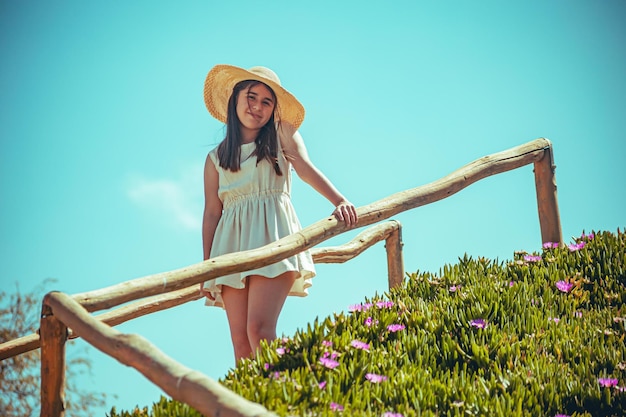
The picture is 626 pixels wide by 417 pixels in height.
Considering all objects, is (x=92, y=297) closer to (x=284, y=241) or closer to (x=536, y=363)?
(x=284, y=241)

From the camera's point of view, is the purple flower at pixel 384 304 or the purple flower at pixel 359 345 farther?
the purple flower at pixel 384 304

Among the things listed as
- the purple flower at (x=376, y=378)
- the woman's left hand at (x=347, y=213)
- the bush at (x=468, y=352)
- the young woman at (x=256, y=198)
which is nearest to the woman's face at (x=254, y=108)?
the young woman at (x=256, y=198)

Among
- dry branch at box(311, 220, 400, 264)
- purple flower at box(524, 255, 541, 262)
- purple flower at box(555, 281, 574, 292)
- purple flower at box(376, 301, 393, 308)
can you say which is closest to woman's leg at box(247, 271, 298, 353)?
purple flower at box(376, 301, 393, 308)

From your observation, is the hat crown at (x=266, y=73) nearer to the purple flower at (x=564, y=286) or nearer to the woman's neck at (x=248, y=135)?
the woman's neck at (x=248, y=135)

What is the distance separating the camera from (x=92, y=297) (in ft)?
9.59

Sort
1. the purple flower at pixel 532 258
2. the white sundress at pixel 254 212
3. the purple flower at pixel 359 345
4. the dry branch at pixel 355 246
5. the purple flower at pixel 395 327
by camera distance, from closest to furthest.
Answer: the purple flower at pixel 359 345 < the purple flower at pixel 395 327 < the white sundress at pixel 254 212 < the purple flower at pixel 532 258 < the dry branch at pixel 355 246

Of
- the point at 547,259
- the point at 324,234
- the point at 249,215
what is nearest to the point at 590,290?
the point at 547,259

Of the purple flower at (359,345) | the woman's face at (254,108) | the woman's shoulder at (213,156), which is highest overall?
the woman's face at (254,108)

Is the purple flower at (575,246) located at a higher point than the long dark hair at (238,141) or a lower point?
lower

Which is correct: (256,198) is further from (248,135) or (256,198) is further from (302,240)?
(302,240)

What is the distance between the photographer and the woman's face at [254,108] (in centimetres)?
420

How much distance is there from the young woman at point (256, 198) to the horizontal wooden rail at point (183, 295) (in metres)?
0.67

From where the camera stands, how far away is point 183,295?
4.79 meters

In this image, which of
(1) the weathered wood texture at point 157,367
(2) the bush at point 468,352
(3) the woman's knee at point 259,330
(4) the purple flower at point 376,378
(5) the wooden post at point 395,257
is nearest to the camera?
(1) the weathered wood texture at point 157,367
